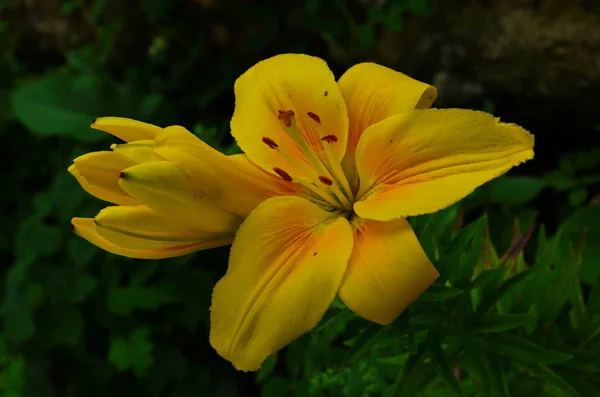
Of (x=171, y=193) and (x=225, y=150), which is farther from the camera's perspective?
(x=225, y=150)

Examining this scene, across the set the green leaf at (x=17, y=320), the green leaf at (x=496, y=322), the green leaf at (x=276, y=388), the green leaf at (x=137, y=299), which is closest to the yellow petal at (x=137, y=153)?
the green leaf at (x=496, y=322)

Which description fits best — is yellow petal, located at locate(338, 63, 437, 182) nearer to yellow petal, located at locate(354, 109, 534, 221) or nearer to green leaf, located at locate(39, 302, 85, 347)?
yellow petal, located at locate(354, 109, 534, 221)

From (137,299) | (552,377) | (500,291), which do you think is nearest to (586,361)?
(552,377)

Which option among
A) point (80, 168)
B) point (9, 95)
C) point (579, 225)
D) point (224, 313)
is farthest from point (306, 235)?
point (9, 95)

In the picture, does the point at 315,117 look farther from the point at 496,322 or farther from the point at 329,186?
the point at 496,322

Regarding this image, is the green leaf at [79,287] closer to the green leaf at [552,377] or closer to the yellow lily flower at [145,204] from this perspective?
the yellow lily flower at [145,204]

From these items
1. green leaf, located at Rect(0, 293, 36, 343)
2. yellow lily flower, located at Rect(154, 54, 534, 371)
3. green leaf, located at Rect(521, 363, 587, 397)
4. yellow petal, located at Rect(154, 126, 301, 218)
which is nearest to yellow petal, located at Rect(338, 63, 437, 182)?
yellow lily flower, located at Rect(154, 54, 534, 371)
